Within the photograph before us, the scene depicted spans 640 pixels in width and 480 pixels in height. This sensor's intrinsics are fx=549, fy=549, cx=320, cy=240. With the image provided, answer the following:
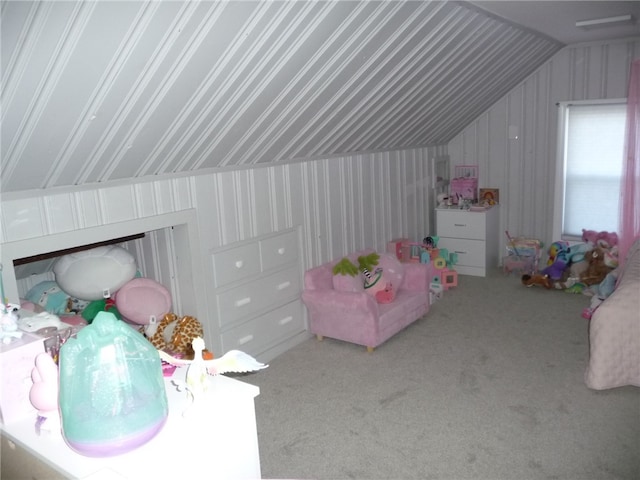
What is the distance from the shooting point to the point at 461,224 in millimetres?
6195

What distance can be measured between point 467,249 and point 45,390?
5296 mm

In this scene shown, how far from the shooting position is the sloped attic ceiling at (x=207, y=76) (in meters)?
2.07

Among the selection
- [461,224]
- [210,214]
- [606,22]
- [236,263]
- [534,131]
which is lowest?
[461,224]

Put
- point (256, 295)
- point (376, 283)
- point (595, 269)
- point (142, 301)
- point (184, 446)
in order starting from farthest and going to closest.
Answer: point (595, 269), point (376, 283), point (256, 295), point (142, 301), point (184, 446)

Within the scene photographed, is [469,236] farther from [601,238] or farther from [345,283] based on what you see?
[345,283]

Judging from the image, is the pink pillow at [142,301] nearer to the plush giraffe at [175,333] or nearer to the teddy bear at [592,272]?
the plush giraffe at [175,333]

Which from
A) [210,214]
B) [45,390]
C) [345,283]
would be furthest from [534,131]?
[45,390]

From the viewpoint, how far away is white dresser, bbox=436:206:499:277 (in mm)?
6105

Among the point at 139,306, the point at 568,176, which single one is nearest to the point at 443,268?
the point at 568,176

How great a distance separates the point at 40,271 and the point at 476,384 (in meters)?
3.23

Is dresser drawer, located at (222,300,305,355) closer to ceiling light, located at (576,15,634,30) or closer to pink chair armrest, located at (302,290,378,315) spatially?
pink chair armrest, located at (302,290,378,315)

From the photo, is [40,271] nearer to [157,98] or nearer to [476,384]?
[157,98]

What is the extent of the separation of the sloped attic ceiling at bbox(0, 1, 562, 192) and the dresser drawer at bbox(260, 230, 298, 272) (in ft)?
2.00

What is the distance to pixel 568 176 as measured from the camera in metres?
6.04
